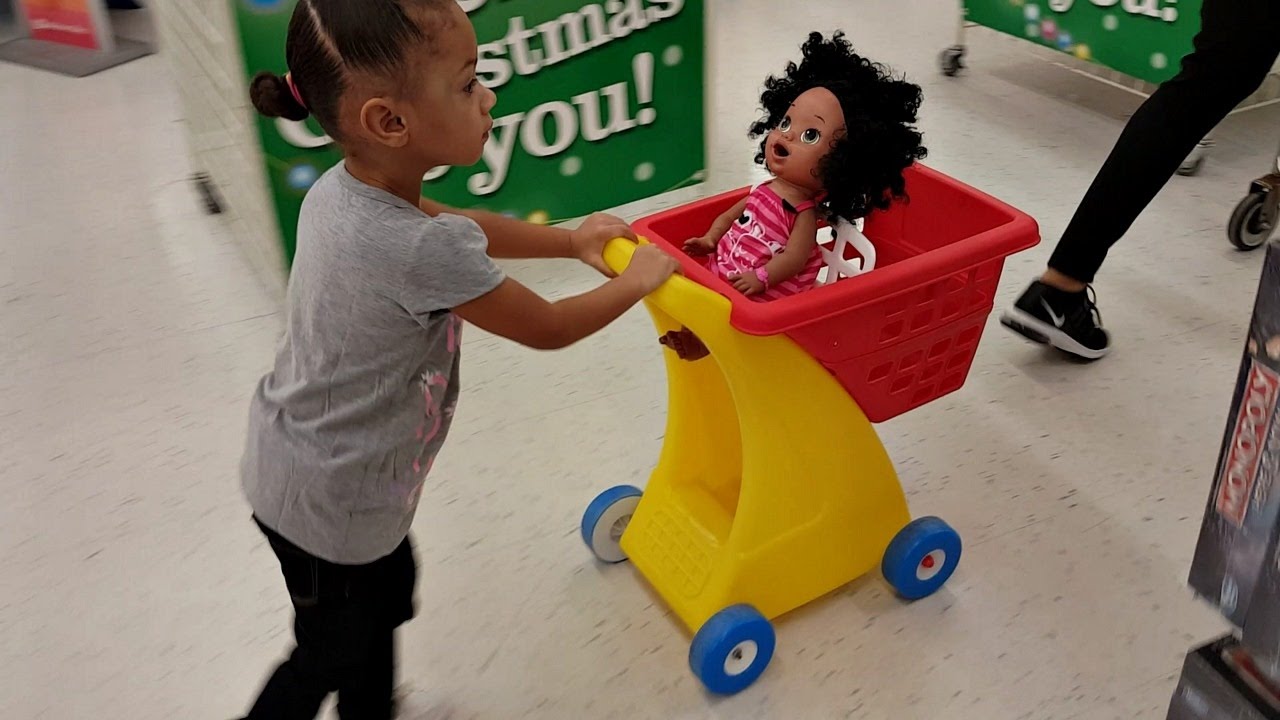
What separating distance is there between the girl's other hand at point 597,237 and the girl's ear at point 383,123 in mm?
294

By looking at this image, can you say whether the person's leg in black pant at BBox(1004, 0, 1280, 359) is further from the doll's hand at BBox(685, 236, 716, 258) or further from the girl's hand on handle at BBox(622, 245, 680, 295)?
the girl's hand on handle at BBox(622, 245, 680, 295)

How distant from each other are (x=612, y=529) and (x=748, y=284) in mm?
414

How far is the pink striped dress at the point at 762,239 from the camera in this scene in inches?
45.3

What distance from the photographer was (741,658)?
119 cm

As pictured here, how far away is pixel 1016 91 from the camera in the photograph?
9.03 ft

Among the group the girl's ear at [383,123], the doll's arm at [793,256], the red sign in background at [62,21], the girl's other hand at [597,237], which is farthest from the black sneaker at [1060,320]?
the red sign in background at [62,21]

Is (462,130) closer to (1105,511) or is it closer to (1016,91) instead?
(1105,511)

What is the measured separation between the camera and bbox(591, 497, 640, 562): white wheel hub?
4.45ft

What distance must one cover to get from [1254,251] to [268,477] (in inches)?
71.8

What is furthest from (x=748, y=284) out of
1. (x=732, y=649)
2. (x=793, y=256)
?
(x=732, y=649)

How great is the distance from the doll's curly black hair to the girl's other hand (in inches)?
8.3

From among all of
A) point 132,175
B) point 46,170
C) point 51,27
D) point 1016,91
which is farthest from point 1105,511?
point 51,27

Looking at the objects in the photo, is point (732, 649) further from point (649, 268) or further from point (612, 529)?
point (649, 268)

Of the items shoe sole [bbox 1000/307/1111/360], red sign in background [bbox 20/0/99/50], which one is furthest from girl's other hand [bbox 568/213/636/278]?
red sign in background [bbox 20/0/99/50]
